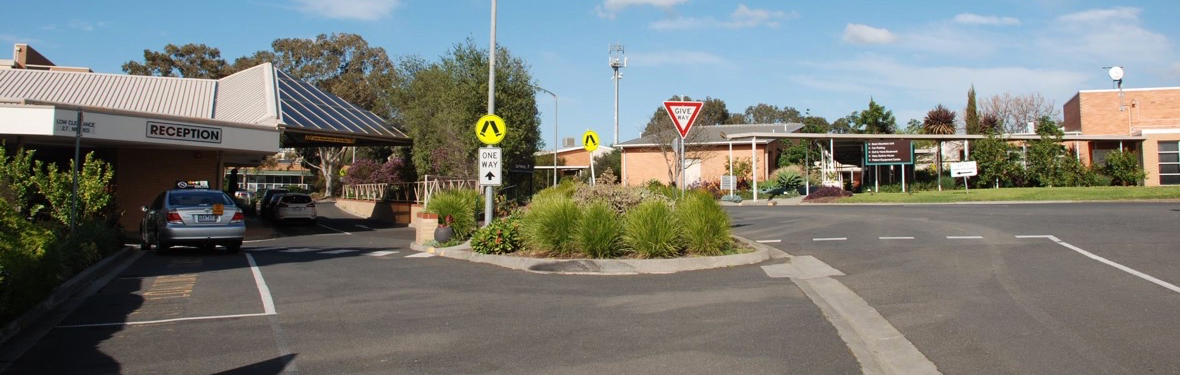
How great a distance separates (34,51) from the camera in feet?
131

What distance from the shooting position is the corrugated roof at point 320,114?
29.6 m

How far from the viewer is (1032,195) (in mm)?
31672

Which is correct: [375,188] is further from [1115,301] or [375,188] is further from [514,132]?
[1115,301]

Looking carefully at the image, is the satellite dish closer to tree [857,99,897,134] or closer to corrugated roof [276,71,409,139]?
tree [857,99,897,134]

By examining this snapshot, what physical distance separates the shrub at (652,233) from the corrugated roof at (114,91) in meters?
21.7

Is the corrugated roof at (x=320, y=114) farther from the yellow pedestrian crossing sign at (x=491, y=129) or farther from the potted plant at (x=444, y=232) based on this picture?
the yellow pedestrian crossing sign at (x=491, y=129)

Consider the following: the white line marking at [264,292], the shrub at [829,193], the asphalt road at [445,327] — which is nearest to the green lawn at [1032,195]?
the shrub at [829,193]

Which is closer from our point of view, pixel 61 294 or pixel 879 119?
pixel 61 294

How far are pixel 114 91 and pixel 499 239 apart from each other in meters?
24.1

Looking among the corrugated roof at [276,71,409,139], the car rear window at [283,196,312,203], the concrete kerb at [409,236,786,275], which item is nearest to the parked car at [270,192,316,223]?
the car rear window at [283,196,312,203]

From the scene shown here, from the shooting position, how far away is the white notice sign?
1452 inches

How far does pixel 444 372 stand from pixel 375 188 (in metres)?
39.6

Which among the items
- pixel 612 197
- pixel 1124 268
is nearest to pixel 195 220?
pixel 612 197

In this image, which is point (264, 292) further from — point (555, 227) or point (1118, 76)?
point (1118, 76)
